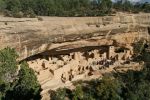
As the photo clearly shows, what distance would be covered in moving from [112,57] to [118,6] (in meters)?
13.3

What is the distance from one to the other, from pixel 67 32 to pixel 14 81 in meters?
4.72

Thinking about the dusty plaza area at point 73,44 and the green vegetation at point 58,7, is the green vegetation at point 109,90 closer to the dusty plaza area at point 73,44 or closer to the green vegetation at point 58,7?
the dusty plaza area at point 73,44

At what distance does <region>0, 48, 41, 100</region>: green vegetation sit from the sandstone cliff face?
3.53 ft

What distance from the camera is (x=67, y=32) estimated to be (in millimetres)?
20812

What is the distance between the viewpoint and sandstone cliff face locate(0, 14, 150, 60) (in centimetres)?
1839

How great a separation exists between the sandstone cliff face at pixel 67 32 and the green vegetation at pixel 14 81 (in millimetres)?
1076

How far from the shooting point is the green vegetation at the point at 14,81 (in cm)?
1678

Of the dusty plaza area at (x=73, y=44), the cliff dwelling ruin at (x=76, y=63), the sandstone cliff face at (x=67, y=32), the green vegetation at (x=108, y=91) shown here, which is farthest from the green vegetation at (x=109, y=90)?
the sandstone cliff face at (x=67, y=32)

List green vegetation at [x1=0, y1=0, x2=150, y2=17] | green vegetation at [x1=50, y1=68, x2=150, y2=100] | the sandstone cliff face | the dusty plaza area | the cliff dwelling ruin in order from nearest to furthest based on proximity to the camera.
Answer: green vegetation at [x1=50, y1=68, x2=150, y2=100]
the sandstone cliff face
the dusty plaza area
the cliff dwelling ruin
green vegetation at [x1=0, y1=0, x2=150, y2=17]

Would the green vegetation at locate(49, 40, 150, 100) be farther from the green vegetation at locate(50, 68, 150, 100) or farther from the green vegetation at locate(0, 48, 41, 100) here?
the green vegetation at locate(0, 48, 41, 100)

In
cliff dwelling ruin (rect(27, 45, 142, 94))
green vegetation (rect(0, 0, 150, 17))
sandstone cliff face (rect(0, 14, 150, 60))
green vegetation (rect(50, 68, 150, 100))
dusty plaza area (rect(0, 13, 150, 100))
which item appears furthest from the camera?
green vegetation (rect(0, 0, 150, 17))

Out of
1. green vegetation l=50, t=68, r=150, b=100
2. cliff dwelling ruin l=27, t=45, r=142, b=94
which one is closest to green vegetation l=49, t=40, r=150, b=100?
green vegetation l=50, t=68, r=150, b=100

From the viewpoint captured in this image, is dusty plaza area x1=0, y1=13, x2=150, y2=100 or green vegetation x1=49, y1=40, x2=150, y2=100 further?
dusty plaza area x1=0, y1=13, x2=150, y2=100

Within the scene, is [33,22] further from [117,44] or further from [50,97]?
[117,44]
